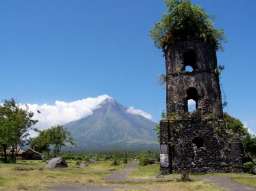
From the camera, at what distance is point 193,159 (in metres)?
24.2

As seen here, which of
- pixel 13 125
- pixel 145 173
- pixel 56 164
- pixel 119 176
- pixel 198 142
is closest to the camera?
pixel 119 176

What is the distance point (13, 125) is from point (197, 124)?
27463mm

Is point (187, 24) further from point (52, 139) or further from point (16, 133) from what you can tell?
point (52, 139)

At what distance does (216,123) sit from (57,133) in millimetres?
43712

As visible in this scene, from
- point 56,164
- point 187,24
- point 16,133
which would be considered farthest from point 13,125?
point 187,24

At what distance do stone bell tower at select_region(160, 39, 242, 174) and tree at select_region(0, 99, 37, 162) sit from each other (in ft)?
80.4

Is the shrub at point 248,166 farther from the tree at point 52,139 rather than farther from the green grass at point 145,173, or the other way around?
the tree at point 52,139

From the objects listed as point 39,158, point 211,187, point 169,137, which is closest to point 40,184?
point 211,187

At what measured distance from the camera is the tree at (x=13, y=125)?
143 feet

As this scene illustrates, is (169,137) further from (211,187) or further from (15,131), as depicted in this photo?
(15,131)

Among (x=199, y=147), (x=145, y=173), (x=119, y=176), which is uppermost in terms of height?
(x=199, y=147)

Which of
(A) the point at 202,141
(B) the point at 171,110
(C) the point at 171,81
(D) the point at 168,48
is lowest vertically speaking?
(A) the point at 202,141

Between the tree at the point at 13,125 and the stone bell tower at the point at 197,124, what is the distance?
24508 mm

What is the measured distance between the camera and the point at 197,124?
966 inches
